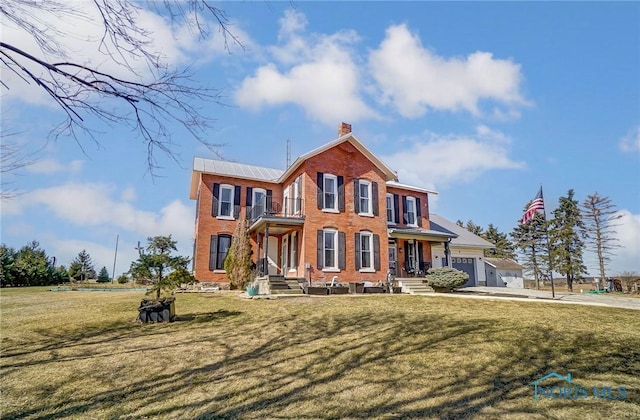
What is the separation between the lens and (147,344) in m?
6.49

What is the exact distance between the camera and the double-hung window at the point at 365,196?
63.7 feet

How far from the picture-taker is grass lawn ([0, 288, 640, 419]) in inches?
151

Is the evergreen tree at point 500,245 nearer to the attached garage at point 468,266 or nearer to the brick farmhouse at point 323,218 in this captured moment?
the attached garage at point 468,266

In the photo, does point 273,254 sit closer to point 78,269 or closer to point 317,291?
point 317,291

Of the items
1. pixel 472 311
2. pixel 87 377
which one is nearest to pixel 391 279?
pixel 472 311

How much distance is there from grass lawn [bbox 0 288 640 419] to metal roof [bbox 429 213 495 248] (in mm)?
16929

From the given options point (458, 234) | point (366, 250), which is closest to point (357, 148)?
point (366, 250)

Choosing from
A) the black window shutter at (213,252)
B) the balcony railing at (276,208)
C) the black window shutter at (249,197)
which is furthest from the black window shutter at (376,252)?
the black window shutter at (213,252)

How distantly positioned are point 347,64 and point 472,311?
8.17 metres

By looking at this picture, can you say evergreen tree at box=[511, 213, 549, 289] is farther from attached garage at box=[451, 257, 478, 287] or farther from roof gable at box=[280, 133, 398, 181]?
roof gable at box=[280, 133, 398, 181]

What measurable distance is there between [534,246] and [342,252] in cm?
3962

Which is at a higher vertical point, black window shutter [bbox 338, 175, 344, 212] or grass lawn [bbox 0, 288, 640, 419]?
black window shutter [bbox 338, 175, 344, 212]

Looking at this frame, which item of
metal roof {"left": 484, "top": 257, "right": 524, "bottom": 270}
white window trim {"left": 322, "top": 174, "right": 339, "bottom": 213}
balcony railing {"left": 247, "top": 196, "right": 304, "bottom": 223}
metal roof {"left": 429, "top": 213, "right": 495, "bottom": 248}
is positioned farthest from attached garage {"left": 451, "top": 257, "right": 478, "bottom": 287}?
balcony railing {"left": 247, "top": 196, "right": 304, "bottom": 223}

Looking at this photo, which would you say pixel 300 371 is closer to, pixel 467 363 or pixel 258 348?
pixel 258 348
